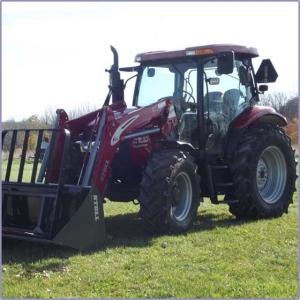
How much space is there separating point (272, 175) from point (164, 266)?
13.7 feet

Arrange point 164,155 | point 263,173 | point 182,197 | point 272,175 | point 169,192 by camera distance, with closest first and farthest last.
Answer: point 169,192 → point 164,155 → point 182,197 → point 263,173 → point 272,175

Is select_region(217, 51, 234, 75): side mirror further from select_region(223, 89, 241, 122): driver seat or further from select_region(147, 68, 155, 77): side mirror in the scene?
select_region(147, 68, 155, 77): side mirror

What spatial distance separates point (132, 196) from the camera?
7848 millimetres

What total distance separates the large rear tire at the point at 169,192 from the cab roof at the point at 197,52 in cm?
158

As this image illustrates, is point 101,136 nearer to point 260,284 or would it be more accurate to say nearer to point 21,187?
point 21,187

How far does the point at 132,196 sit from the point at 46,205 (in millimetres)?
1705

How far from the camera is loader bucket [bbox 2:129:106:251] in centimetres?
608

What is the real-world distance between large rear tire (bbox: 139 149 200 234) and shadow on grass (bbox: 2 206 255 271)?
0.24m

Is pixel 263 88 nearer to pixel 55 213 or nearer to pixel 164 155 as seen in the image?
pixel 164 155

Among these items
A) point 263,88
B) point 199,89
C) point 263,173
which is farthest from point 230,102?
point 263,173

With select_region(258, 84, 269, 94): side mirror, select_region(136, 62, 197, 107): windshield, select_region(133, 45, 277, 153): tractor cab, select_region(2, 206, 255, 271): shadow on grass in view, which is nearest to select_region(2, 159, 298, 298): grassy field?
select_region(2, 206, 255, 271): shadow on grass

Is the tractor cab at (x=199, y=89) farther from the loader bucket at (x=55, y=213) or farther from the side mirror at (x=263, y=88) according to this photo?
the loader bucket at (x=55, y=213)

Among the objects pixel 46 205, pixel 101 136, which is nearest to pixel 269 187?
pixel 101 136

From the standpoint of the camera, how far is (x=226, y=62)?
7.66m
